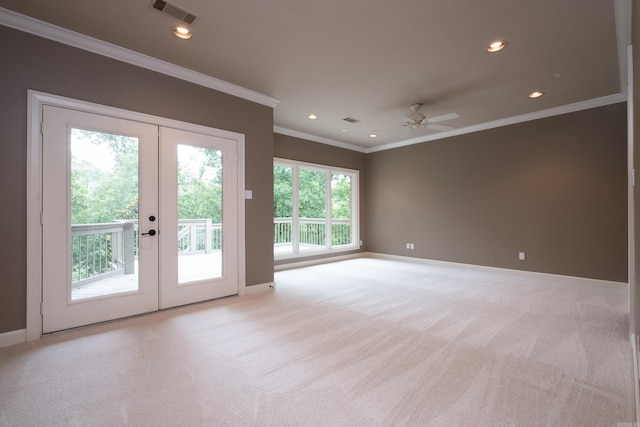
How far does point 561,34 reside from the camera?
280 centimetres

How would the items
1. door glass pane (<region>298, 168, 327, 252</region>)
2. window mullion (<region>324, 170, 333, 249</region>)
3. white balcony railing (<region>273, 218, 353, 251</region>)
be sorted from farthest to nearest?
window mullion (<region>324, 170, 333, 249</region>) → door glass pane (<region>298, 168, 327, 252</region>) → white balcony railing (<region>273, 218, 353, 251</region>)

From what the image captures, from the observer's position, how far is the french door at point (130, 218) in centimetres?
279

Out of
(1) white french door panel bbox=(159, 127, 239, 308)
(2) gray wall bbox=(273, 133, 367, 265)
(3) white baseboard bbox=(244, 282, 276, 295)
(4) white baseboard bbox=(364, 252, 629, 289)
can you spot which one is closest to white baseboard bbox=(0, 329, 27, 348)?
(1) white french door panel bbox=(159, 127, 239, 308)

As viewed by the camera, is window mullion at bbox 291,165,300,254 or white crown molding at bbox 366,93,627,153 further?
window mullion at bbox 291,165,300,254

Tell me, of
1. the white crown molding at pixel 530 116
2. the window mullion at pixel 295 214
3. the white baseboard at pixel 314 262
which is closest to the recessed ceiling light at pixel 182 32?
the window mullion at pixel 295 214

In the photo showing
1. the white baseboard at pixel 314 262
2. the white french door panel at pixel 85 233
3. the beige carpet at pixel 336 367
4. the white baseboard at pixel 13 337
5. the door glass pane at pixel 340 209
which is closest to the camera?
the beige carpet at pixel 336 367

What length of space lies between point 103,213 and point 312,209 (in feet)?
14.1

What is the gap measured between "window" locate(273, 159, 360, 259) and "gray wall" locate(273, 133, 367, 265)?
0.13 meters

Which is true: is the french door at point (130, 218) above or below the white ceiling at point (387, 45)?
below

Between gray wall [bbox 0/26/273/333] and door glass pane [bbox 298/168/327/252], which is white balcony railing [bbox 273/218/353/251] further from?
gray wall [bbox 0/26/273/333]

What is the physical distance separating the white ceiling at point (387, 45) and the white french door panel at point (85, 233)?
35.8 inches

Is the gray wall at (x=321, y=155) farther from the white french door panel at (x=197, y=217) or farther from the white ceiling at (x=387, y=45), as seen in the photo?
the white french door panel at (x=197, y=217)

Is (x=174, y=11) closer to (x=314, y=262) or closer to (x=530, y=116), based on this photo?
(x=314, y=262)

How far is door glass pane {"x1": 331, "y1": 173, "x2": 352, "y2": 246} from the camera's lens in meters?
7.20
